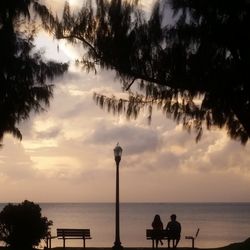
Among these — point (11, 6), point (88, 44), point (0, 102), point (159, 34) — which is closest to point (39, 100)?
point (0, 102)

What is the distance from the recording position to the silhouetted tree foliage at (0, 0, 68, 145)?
14852mm

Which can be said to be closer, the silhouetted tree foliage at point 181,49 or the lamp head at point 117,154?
the silhouetted tree foliage at point 181,49

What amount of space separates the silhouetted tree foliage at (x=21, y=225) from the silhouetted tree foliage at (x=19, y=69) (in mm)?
3162

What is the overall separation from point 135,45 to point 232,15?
1763mm

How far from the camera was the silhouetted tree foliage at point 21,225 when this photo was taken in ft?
62.8

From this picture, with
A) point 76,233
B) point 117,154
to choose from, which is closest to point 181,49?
point 117,154

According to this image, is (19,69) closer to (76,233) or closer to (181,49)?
(181,49)

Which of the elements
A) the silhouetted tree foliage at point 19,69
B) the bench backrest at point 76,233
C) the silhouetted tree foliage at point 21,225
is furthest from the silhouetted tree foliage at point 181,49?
the bench backrest at point 76,233

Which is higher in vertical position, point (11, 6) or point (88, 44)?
point (11, 6)

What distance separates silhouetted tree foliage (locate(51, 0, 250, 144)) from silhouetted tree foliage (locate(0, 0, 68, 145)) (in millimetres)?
2033

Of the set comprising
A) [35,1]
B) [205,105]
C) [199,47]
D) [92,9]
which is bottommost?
[205,105]

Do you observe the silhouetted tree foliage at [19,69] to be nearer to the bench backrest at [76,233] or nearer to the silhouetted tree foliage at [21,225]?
the silhouetted tree foliage at [21,225]

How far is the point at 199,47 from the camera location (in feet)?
39.4

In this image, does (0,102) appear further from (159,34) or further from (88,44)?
(159,34)
